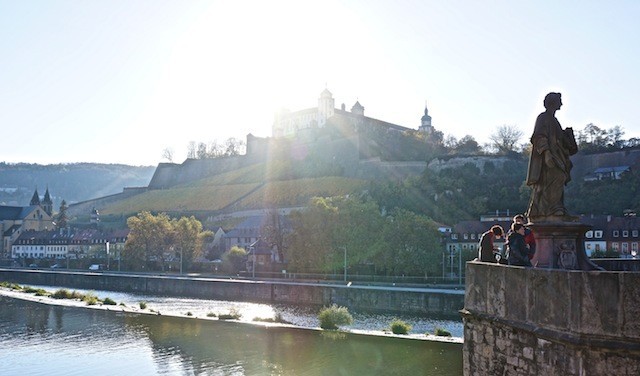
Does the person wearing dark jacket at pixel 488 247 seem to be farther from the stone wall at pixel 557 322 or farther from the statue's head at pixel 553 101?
the statue's head at pixel 553 101

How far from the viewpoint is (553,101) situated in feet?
25.0

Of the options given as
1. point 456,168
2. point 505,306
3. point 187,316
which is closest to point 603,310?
point 505,306

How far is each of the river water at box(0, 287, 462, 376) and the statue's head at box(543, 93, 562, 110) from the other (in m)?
14.4

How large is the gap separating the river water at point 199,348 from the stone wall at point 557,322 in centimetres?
1343

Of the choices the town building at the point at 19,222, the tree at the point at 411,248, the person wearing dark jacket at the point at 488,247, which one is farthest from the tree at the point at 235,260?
the person wearing dark jacket at the point at 488,247

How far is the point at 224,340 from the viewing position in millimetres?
27922

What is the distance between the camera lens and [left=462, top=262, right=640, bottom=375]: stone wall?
5.66 m

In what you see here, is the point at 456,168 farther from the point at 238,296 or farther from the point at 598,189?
the point at 238,296

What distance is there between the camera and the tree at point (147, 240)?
241ft

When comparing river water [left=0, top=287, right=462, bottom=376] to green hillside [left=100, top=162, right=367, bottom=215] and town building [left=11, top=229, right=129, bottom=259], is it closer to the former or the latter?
green hillside [left=100, top=162, right=367, bottom=215]

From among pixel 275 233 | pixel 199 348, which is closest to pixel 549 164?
pixel 199 348

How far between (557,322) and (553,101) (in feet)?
8.98

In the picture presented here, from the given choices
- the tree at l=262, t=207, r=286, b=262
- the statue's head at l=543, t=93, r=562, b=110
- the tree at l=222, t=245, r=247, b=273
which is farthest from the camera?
the tree at l=222, t=245, r=247, b=273

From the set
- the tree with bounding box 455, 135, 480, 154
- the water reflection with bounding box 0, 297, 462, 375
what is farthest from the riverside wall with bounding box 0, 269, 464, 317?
the tree with bounding box 455, 135, 480, 154
